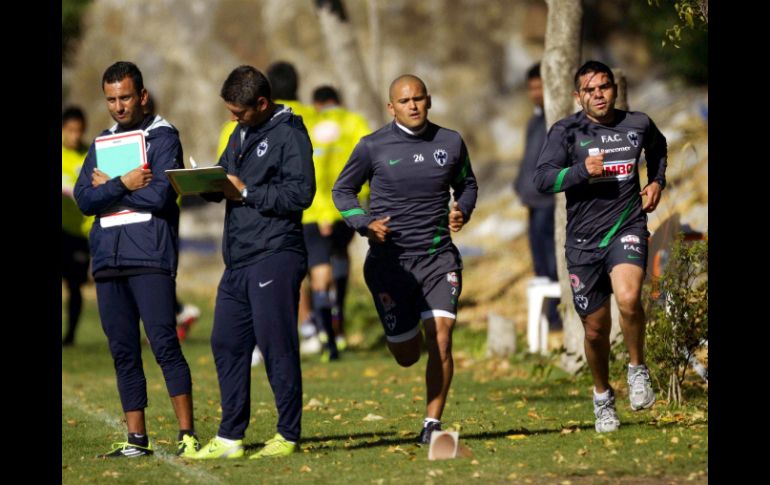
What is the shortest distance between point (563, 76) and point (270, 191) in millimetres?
4423

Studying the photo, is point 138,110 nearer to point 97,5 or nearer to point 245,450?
point 245,450

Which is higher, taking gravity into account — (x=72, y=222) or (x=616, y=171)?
(x=616, y=171)

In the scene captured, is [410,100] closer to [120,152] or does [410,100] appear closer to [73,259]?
[120,152]

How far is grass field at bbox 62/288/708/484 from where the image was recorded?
7.98 meters

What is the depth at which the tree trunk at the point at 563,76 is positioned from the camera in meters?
12.2

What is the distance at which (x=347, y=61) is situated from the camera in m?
20.5

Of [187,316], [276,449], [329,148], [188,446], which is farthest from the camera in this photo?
[187,316]

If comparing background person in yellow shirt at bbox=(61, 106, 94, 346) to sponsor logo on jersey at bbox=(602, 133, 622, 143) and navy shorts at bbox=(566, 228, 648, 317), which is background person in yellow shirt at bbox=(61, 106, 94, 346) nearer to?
navy shorts at bbox=(566, 228, 648, 317)

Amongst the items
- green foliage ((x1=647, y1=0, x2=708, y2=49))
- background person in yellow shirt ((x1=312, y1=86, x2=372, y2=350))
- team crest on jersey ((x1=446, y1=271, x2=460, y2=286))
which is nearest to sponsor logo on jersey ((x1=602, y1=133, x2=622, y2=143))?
green foliage ((x1=647, y1=0, x2=708, y2=49))

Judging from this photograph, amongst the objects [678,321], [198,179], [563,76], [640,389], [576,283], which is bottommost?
[640,389]

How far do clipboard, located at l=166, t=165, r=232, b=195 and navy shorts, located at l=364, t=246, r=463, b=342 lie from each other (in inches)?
46.5

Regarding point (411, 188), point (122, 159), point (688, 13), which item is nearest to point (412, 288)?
point (411, 188)
